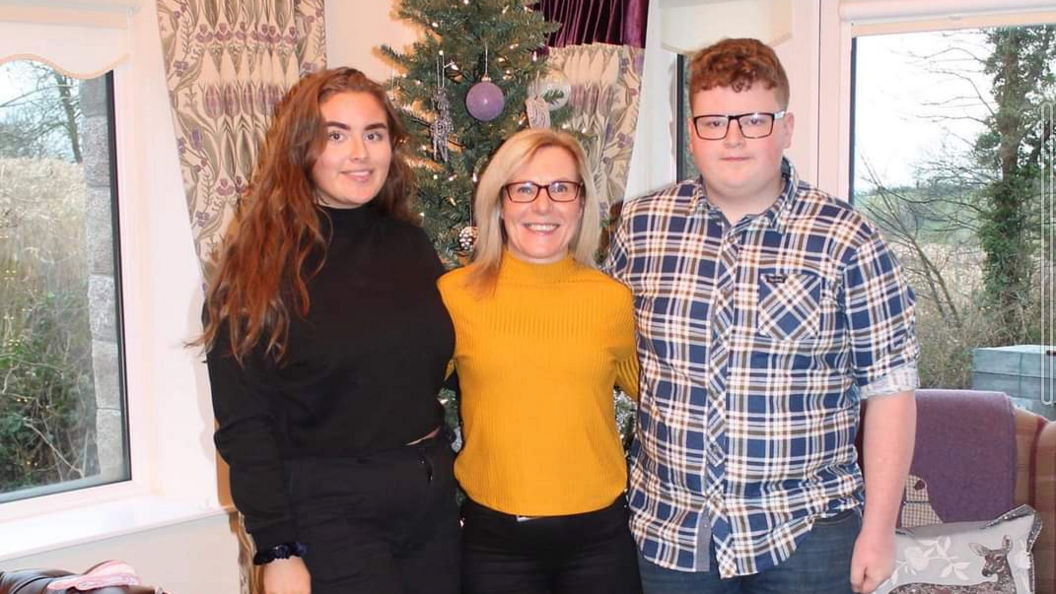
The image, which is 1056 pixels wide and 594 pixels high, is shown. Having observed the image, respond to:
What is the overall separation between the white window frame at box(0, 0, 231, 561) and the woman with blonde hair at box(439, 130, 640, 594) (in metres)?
1.55

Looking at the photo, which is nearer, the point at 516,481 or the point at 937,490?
the point at 516,481

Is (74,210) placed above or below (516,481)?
above

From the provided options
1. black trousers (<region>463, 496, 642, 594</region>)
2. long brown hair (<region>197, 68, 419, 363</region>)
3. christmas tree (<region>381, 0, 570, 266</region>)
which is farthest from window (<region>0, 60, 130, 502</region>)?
black trousers (<region>463, 496, 642, 594</region>)

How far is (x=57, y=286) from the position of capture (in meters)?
3.06

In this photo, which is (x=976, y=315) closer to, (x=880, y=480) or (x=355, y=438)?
(x=880, y=480)

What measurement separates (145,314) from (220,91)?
75cm

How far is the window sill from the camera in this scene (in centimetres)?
283

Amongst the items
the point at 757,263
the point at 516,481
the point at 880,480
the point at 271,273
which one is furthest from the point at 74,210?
the point at 880,480

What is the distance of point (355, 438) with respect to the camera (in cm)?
171

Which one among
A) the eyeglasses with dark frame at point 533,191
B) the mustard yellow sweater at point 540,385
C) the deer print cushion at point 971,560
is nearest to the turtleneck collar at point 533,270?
the mustard yellow sweater at point 540,385

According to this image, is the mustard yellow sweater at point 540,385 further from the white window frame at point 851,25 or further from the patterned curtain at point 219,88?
the white window frame at point 851,25

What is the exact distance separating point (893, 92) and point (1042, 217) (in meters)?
0.58

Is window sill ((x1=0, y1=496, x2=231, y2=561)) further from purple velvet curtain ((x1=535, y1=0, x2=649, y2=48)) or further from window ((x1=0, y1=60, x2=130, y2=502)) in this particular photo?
purple velvet curtain ((x1=535, y1=0, x2=649, y2=48))

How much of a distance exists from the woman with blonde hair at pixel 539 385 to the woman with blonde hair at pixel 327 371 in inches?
3.3
